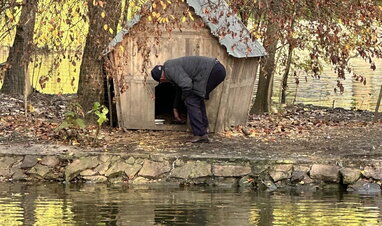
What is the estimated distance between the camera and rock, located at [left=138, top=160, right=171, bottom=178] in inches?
503

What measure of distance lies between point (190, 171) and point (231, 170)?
61 centimetres

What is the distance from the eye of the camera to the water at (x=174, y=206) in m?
9.97

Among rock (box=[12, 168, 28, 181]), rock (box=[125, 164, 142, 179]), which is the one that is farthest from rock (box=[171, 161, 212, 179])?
rock (box=[12, 168, 28, 181])

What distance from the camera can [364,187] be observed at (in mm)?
12484

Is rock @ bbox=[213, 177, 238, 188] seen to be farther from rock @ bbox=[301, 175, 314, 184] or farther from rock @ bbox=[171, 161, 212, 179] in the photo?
rock @ bbox=[301, 175, 314, 184]

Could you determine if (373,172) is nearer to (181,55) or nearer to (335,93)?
(181,55)

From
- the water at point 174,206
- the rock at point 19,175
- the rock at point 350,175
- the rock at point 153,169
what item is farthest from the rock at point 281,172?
the rock at point 19,175

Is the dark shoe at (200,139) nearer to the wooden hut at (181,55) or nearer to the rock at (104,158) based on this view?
the wooden hut at (181,55)

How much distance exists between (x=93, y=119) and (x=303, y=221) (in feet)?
22.0

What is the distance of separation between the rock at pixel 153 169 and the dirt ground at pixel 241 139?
1.60 ft

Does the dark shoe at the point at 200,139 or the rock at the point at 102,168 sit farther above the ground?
the dark shoe at the point at 200,139

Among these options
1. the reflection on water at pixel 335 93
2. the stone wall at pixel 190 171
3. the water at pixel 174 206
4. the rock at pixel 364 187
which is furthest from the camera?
the reflection on water at pixel 335 93

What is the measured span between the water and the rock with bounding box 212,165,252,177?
0.44 m

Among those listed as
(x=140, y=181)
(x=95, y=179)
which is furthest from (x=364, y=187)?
(x=95, y=179)
